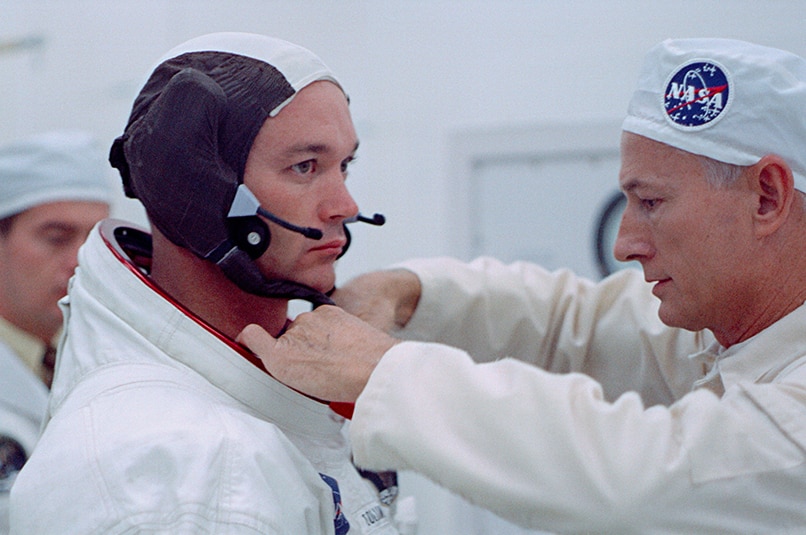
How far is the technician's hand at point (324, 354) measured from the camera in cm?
100

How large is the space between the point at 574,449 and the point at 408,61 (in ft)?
6.86

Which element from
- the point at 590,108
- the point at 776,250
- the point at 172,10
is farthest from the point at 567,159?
the point at 776,250

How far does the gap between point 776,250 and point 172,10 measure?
199 cm

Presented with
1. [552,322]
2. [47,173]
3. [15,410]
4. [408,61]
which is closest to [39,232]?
[47,173]

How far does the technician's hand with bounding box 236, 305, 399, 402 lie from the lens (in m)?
1.00

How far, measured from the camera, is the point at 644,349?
1562 millimetres

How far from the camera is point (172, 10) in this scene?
99.3 inches

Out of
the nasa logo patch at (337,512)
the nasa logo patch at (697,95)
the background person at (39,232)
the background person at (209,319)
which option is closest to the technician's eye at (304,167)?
the background person at (209,319)

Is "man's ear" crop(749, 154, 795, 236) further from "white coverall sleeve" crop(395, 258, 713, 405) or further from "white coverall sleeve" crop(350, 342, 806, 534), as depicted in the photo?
"white coverall sleeve" crop(395, 258, 713, 405)

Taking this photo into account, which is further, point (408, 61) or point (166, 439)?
point (408, 61)

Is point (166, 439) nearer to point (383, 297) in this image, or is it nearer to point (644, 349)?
point (383, 297)

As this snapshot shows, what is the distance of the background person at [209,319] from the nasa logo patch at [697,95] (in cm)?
48

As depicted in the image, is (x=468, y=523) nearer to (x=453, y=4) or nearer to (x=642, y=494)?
(x=453, y=4)

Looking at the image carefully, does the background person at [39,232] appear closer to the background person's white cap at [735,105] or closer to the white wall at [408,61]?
the white wall at [408,61]
